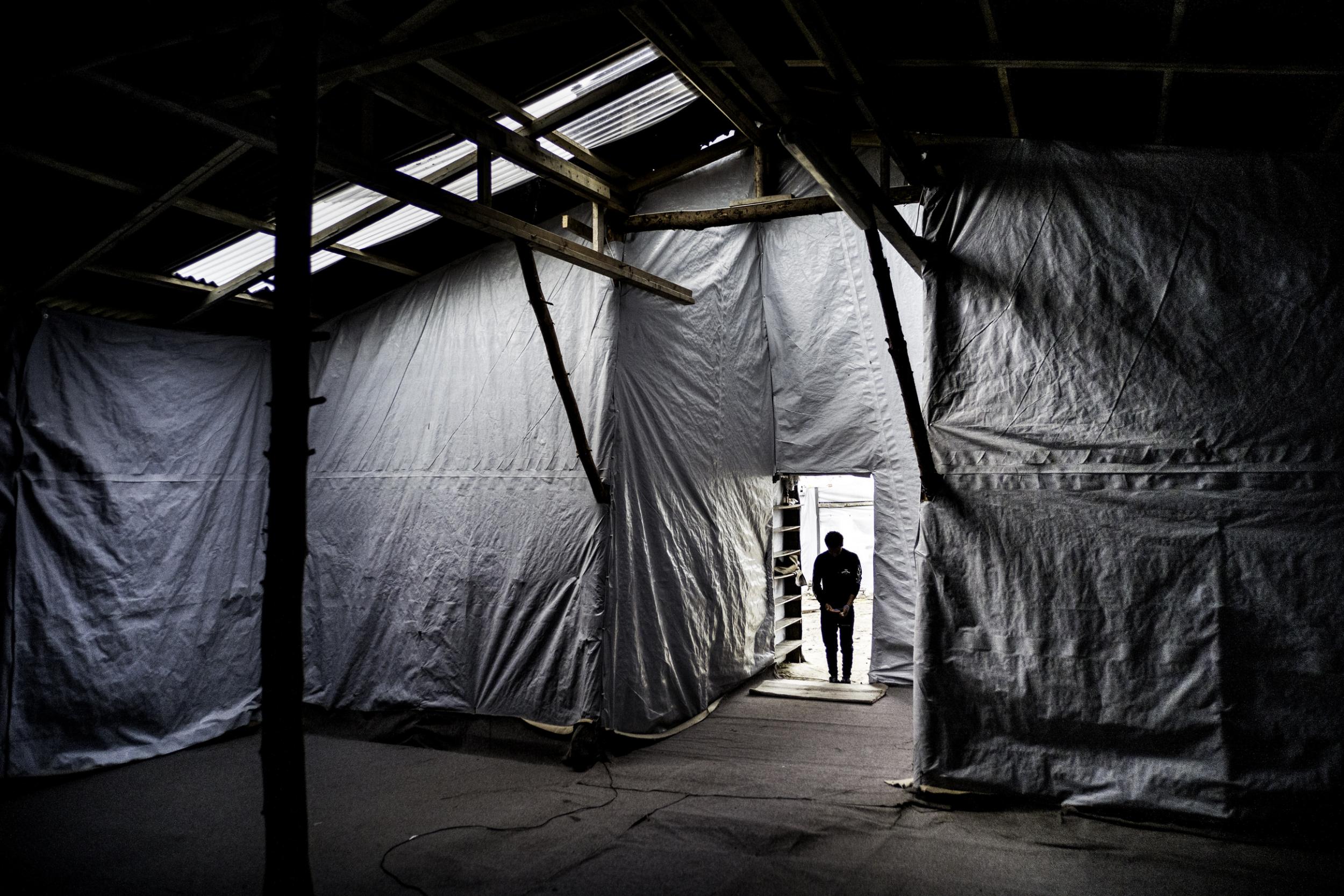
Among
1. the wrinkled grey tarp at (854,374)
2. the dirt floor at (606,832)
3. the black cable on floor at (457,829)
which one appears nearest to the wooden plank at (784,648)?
the wrinkled grey tarp at (854,374)

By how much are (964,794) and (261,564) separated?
5.63 metres

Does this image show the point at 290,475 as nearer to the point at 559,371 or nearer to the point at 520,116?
the point at 559,371

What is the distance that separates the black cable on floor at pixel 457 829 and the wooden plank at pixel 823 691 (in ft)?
7.79

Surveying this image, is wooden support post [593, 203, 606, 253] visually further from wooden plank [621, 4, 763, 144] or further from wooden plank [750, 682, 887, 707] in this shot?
wooden plank [750, 682, 887, 707]

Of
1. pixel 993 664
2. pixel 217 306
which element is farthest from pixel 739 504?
pixel 217 306

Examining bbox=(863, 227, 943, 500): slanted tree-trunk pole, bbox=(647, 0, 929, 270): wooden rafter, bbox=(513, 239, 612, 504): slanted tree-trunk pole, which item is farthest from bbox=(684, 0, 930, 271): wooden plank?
bbox=(513, 239, 612, 504): slanted tree-trunk pole

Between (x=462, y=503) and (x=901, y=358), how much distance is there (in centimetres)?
355

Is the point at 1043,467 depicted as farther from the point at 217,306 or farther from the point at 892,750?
the point at 217,306

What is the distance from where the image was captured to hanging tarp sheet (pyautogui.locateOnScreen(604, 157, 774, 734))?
5.73 meters

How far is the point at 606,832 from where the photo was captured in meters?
4.11

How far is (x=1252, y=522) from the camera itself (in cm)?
370

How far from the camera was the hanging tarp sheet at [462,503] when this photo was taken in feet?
18.7

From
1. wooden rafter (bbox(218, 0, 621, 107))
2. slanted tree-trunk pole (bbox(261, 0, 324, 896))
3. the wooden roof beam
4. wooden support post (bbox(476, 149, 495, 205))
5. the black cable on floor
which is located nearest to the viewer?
slanted tree-trunk pole (bbox(261, 0, 324, 896))

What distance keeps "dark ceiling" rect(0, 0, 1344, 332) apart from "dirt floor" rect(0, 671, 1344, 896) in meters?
3.23
